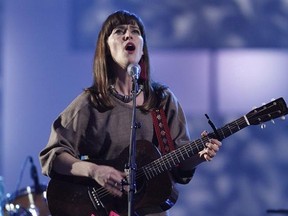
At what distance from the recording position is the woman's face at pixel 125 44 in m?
3.34

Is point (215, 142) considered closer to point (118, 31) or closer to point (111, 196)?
point (111, 196)

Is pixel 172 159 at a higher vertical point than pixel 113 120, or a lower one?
lower

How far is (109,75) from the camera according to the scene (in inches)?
139

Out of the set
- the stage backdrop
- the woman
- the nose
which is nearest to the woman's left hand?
the woman

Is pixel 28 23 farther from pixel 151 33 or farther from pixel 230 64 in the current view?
pixel 230 64

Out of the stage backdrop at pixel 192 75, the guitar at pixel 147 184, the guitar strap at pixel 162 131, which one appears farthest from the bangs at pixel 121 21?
the stage backdrop at pixel 192 75

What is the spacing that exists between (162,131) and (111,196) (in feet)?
1.35

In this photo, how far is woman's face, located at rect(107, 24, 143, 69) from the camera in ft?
10.9

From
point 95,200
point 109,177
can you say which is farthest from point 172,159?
point 95,200

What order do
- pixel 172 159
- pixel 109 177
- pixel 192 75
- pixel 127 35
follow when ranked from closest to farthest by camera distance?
pixel 109 177 < pixel 172 159 < pixel 127 35 < pixel 192 75

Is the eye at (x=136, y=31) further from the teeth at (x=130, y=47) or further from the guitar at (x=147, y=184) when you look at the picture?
the guitar at (x=147, y=184)

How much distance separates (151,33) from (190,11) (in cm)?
38


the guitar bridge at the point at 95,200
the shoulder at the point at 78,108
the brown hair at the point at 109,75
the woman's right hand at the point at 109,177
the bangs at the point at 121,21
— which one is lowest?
the guitar bridge at the point at 95,200

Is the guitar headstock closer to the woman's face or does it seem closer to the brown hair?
the brown hair
